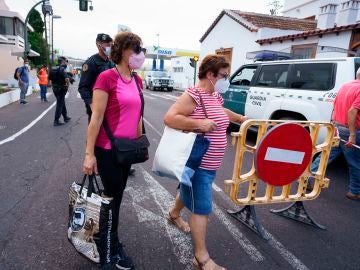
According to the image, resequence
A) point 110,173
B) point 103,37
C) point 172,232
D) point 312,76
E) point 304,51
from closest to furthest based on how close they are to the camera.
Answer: point 110,173 → point 172,232 → point 103,37 → point 312,76 → point 304,51

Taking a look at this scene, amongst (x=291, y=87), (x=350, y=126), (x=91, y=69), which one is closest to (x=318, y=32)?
(x=291, y=87)

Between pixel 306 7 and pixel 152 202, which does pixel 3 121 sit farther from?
pixel 306 7

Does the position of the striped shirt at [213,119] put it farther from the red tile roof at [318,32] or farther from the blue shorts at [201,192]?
the red tile roof at [318,32]

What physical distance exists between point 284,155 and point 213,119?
1027 millimetres

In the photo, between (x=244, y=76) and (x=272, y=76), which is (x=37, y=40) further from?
(x=272, y=76)

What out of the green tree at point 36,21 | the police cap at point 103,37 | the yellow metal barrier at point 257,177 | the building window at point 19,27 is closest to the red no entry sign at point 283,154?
the yellow metal barrier at point 257,177

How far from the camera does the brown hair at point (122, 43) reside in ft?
7.64

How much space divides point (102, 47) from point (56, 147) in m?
3.49

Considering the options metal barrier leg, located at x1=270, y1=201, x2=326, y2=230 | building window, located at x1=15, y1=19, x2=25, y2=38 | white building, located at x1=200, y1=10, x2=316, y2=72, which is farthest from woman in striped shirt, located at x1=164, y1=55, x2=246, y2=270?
building window, located at x1=15, y1=19, x2=25, y2=38

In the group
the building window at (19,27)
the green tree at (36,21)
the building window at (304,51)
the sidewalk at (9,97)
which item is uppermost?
the green tree at (36,21)

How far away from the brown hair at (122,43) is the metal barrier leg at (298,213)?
2.75 meters

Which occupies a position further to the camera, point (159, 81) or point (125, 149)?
point (159, 81)

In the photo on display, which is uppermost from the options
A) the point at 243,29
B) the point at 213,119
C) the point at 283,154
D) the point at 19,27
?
the point at 19,27

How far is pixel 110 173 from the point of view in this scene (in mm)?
2453
